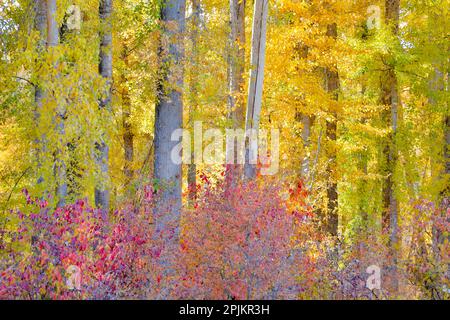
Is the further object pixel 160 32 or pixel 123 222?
pixel 160 32

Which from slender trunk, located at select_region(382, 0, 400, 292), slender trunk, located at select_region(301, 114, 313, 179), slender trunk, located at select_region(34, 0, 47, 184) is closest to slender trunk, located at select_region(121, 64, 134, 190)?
slender trunk, located at select_region(301, 114, 313, 179)

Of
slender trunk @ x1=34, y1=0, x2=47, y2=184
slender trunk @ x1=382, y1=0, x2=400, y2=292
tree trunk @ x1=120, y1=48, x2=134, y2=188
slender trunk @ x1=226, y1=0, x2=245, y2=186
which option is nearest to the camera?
slender trunk @ x1=34, y1=0, x2=47, y2=184

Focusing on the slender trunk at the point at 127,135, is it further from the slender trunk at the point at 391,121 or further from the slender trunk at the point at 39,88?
the slender trunk at the point at 39,88

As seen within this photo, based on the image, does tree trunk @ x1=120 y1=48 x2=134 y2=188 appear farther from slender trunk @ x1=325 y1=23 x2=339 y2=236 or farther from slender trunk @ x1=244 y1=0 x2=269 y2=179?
slender trunk @ x1=325 y1=23 x2=339 y2=236

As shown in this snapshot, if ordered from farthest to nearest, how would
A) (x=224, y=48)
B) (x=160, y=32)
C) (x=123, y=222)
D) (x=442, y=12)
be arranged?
(x=442, y=12) → (x=224, y=48) → (x=160, y=32) → (x=123, y=222)

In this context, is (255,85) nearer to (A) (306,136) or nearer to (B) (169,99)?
(B) (169,99)

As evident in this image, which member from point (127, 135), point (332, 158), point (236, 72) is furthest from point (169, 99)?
point (127, 135)

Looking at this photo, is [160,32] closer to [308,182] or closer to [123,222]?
[123,222]

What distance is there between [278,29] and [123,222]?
30.6ft

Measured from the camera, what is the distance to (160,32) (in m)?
11.8

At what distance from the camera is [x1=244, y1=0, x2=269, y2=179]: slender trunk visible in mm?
14633
